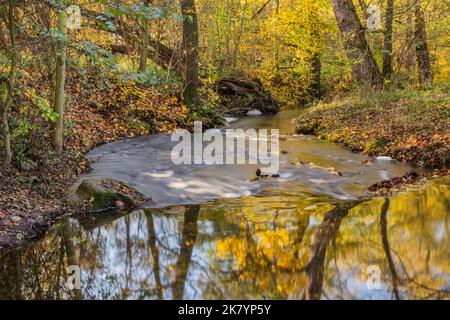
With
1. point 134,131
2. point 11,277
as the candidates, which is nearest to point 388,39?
point 134,131

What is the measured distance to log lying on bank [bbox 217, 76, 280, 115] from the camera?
69.9ft

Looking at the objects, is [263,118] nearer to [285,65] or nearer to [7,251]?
[285,65]

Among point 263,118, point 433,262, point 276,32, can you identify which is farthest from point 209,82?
point 433,262

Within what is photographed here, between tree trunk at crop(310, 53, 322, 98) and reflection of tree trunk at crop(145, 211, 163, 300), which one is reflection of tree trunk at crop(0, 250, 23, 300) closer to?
reflection of tree trunk at crop(145, 211, 163, 300)

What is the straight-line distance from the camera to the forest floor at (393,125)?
10.3 m

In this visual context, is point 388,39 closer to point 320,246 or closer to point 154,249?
point 320,246

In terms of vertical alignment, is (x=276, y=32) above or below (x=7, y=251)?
above

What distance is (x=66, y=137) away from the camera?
10078 mm

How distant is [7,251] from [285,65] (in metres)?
25.8

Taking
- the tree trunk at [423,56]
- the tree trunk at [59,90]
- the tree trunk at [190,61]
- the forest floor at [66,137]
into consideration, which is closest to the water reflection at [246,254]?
the forest floor at [66,137]

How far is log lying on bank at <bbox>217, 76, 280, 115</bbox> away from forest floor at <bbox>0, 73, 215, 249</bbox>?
17.9 ft

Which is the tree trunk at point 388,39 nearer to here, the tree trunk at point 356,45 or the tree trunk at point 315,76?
the tree trunk at point 356,45

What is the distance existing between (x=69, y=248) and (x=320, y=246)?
3.01m

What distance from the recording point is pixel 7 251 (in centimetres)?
524
